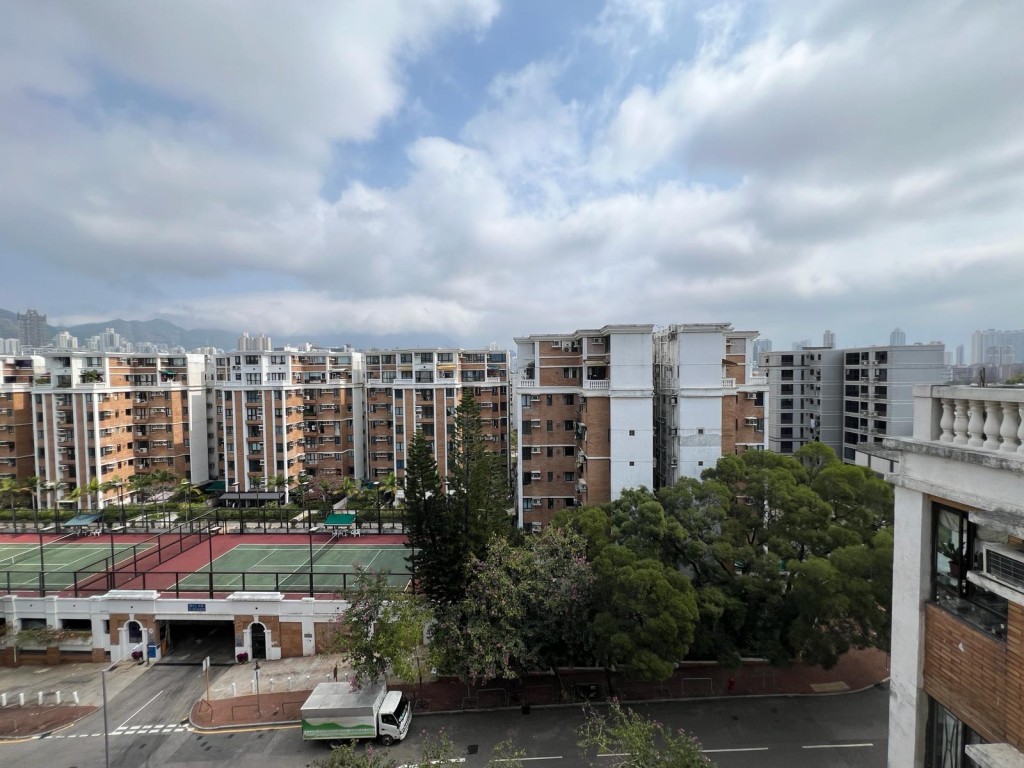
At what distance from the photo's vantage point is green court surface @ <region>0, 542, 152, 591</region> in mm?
24078

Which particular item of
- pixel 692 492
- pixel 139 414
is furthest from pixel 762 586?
pixel 139 414

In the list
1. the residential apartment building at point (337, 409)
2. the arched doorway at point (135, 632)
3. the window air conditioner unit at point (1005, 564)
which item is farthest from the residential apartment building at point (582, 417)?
the window air conditioner unit at point (1005, 564)

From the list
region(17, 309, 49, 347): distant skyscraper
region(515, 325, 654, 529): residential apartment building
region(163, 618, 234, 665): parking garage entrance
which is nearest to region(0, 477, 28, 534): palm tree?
region(163, 618, 234, 665): parking garage entrance

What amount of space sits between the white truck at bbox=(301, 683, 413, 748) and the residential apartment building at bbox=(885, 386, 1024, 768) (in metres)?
13.3

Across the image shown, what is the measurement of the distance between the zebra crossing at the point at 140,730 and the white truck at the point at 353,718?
4747 millimetres

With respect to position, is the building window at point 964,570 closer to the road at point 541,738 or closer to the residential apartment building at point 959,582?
the residential apartment building at point 959,582

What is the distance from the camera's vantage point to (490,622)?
14875mm

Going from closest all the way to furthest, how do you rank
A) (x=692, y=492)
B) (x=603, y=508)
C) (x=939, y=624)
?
(x=939, y=624), (x=692, y=492), (x=603, y=508)

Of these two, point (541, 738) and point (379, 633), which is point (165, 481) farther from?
point (541, 738)

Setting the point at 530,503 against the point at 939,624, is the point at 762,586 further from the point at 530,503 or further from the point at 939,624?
the point at 530,503

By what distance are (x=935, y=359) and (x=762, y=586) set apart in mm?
34538

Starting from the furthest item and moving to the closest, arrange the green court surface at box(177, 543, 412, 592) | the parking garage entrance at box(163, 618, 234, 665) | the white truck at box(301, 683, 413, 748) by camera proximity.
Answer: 1. the green court surface at box(177, 543, 412, 592)
2. the parking garage entrance at box(163, 618, 234, 665)
3. the white truck at box(301, 683, 413, 748)

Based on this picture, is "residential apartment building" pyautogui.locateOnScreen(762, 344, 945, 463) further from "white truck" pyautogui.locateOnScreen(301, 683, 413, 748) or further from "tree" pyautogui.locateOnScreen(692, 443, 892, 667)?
"white truck" pyautogui.locateOnScreen(301, 683, 413, 748)

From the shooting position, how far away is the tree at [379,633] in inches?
588
